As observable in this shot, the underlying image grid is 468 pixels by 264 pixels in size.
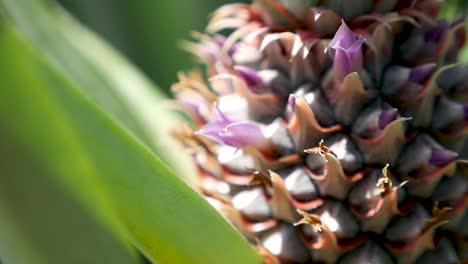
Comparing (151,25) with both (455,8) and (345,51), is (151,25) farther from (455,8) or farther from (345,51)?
(345,51)

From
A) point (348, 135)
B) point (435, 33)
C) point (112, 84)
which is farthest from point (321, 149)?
point (112, 84)

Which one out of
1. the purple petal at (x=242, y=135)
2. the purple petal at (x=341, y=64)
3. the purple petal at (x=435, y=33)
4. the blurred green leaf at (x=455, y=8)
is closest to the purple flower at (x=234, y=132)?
the purple petal at (x=242, y=135)

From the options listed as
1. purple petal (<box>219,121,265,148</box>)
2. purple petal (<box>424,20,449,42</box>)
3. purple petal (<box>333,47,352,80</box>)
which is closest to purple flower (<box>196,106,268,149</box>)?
purple petal (<box>219,121,265,148</box>)

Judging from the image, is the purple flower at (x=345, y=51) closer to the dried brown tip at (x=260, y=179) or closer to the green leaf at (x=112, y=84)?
the dried brown tip at (x=260, y=179)

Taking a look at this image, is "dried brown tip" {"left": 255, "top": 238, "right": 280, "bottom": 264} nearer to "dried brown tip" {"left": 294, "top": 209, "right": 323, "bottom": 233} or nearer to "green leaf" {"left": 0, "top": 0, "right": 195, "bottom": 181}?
"dried brown tip" {"left": 294, "top": 209, "right": 323, "bottom": 233}

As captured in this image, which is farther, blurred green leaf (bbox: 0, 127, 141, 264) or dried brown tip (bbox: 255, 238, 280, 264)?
dried brown tip (bbox: 255, 238, 280, 264)

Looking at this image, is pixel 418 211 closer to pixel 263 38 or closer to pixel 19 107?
pixel 263 38
